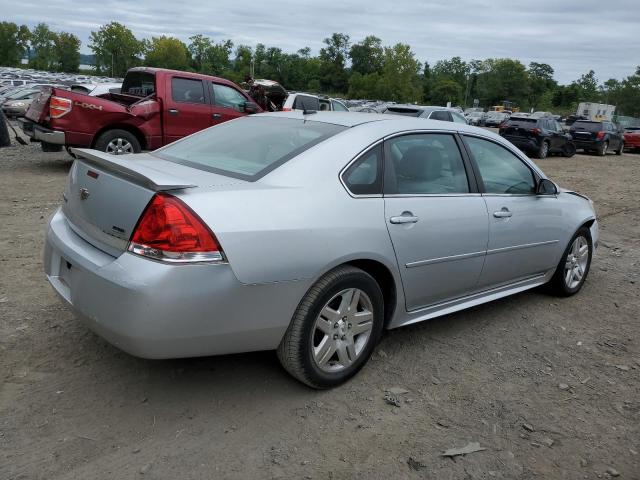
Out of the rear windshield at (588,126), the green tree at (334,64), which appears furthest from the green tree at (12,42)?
the rear windshield at (588,126)

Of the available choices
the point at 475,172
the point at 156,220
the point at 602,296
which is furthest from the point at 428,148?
the point at 602,296

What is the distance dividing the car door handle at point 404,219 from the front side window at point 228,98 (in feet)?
26.6

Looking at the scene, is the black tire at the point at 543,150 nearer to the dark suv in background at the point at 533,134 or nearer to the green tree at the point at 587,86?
the dark suv in background at the point at 533,134

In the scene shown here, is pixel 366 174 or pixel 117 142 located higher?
pixel 366 174

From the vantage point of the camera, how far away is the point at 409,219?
11.3 feet

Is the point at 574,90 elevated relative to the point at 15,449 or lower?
elevated

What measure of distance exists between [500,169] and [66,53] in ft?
417

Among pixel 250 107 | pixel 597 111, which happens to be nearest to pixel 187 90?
pixel 250 107

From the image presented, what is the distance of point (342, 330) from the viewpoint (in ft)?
10.6

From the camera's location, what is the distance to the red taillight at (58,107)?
9.27m

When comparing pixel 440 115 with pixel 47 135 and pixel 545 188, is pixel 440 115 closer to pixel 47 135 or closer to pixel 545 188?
pixel 47 135

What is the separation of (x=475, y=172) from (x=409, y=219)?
0.93 m

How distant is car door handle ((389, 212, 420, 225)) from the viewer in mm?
3377

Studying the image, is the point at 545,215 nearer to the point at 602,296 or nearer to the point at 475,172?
the point at 475,172
